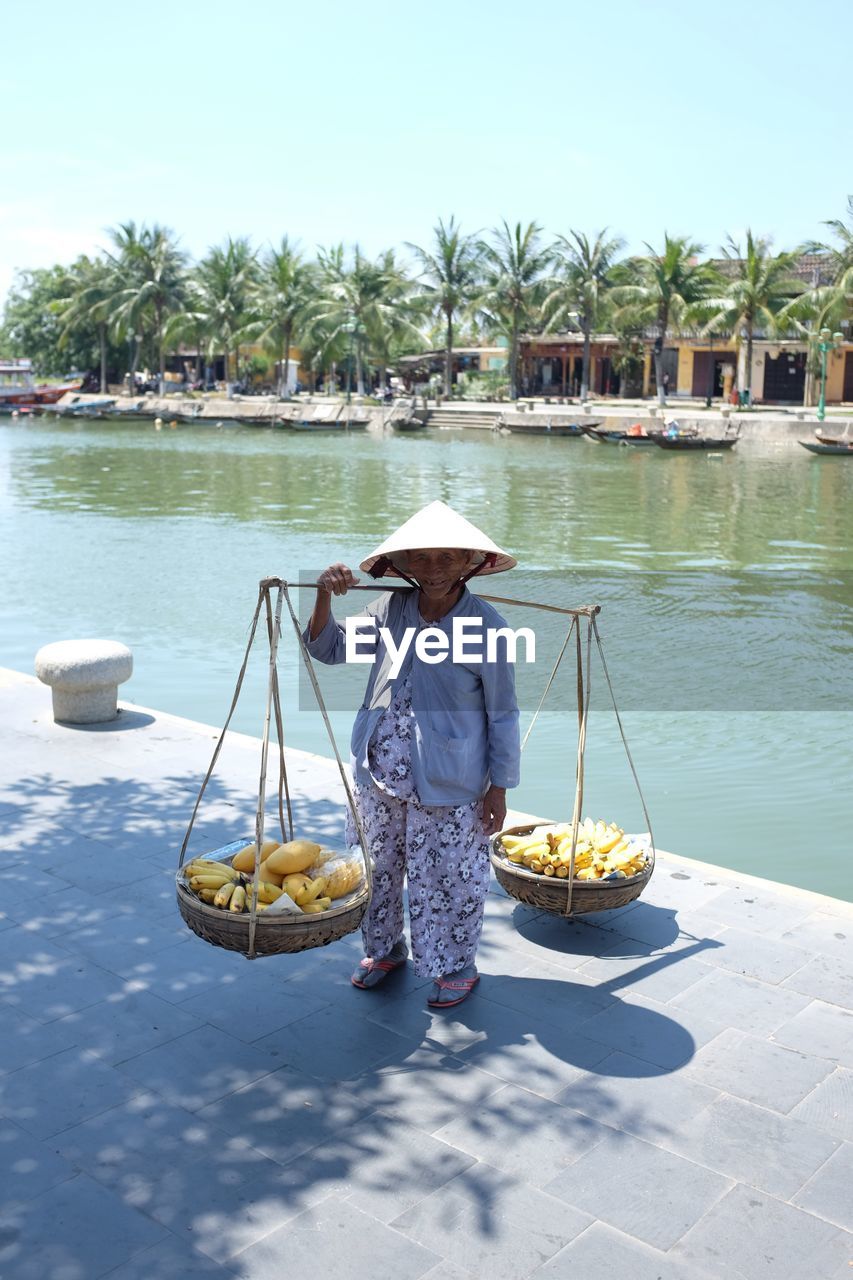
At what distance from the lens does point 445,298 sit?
54781 mm

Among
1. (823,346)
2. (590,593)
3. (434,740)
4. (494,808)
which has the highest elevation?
(823,346)

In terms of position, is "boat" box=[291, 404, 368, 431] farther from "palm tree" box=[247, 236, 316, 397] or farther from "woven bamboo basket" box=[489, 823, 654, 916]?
"woven bamboo basket" box=[489, 823, 654, 916]

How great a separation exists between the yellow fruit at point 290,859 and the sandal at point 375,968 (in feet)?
1.37

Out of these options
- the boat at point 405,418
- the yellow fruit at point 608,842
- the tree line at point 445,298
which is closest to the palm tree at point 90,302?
the tree line at point 445,298

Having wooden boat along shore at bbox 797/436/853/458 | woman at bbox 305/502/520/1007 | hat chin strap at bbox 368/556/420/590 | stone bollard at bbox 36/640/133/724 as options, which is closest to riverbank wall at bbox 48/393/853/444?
wooden boat along shore at bbox 797/436/853/458

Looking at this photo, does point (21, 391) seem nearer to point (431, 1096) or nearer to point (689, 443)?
point (689, 443)

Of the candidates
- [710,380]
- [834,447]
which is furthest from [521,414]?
[834,447]

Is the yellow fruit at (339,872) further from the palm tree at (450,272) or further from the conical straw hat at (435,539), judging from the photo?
the palm tree at (450,272)

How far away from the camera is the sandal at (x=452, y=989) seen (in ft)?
12.7

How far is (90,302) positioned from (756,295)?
34.6 m

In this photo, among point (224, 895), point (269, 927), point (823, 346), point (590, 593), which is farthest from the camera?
point (823, 346)

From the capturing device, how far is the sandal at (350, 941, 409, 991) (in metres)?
4.00

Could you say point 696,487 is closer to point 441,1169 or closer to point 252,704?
point 252,704

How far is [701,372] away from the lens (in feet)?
174
